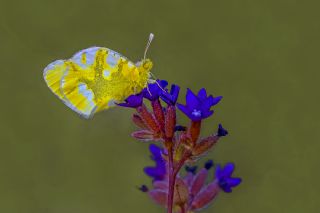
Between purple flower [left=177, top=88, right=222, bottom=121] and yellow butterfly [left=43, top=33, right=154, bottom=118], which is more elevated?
yellow butterfly [left=43, top=33, right=154, bottom=118]

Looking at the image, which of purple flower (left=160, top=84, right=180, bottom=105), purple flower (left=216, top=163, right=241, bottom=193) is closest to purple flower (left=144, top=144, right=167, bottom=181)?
purple flower (left=216, top=163, right=241, bottom=193)

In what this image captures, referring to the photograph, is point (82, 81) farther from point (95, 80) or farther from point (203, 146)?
point (203, 146)

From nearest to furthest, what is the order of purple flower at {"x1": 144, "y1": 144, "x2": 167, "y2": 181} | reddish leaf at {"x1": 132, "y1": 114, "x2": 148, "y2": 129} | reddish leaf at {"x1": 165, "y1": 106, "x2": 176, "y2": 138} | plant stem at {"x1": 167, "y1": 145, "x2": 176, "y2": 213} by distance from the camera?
1. plant stem at {"x1": 167, "y1": 145, "x2": 176, "y2": 213}
2. reddish leaf at {"x1": 165, "y1": 106, "x2": 176, "y2": 138}
3. reddish leaf at {"x1": 132, "y1": 114, "x2": 148, "y2": 129}
4. purple flower at {"x1": 144, "y1": 144, "x2": 167, "y2": 181}

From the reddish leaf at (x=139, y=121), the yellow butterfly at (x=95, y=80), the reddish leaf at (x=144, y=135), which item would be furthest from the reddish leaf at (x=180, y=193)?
the yellow butterfly at (x=95, y=80)

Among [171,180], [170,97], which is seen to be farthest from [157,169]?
[170,97]

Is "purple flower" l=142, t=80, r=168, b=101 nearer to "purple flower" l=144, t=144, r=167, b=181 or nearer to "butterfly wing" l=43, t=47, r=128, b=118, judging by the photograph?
"butterfly wing" l=43, t=47, r=128, b=118

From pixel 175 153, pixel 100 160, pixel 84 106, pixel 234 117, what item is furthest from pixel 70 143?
pixel 175 153

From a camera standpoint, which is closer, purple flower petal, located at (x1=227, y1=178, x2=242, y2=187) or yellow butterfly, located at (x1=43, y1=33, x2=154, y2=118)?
yellow butterfly, located at (x1=43, y1=33, x2=154, y2=118)

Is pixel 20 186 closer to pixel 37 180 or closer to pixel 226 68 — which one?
pixel 37 180
